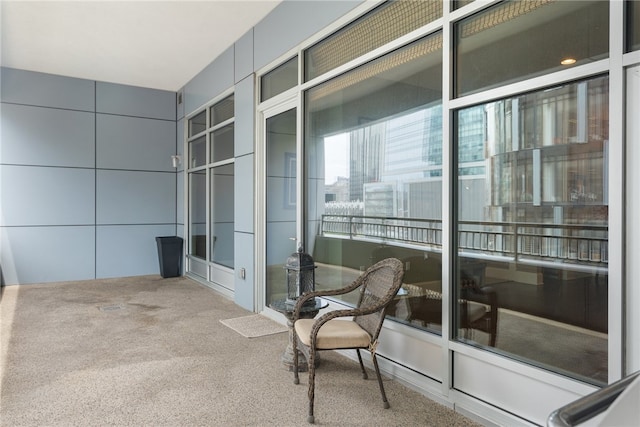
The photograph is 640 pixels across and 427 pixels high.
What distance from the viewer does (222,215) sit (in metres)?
6.40

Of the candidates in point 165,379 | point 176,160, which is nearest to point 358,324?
point 165,379

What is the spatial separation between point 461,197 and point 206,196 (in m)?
4.97

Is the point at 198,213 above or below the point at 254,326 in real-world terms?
above

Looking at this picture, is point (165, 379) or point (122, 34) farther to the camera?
point (122, 34)

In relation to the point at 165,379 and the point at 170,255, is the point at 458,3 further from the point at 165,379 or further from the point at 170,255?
the point at 170,255

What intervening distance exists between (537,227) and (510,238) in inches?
7.5

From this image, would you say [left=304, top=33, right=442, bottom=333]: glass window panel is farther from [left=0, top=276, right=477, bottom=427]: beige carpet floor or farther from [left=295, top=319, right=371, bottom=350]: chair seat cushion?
[left=0, top=276, right=477, bottom=427]: beige carpet floor

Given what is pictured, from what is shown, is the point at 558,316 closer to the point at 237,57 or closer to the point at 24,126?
the point at 237,57

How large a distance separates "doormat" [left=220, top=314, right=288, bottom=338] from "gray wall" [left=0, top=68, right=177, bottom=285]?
3763 millimetres

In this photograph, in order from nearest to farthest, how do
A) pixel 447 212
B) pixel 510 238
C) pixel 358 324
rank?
pixel 510 238 → pixel 447 212 → pixel 358 324

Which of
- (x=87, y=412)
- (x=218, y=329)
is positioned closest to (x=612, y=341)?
(x=87, y=412)

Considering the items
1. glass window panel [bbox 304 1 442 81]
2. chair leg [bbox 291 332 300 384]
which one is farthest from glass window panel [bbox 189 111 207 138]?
chair leg [bbox 291 332 300 384]

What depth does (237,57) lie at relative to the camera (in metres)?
5.68

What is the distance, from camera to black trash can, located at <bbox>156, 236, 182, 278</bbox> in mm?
7516
